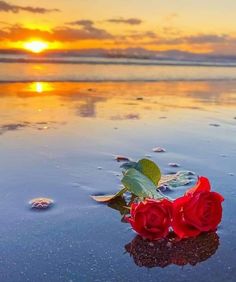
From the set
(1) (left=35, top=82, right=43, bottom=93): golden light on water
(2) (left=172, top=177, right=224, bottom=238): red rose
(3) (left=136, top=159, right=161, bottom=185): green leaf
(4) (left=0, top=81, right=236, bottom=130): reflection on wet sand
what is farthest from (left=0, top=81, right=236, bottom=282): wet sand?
(1) (left=35, top=82, right=43, bottom=93): golden light on water

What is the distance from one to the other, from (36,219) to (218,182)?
136 centimetres

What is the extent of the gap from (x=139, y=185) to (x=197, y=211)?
42 centimetres

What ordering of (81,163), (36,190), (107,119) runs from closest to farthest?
(36,190), (81,163), (107,119)

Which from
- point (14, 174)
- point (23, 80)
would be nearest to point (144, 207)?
point (14, 174)

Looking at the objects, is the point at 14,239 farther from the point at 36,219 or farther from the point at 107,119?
the point at 107,119

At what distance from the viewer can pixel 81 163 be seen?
3.77 m

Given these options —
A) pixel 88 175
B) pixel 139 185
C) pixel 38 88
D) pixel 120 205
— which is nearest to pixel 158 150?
pixel 88 175

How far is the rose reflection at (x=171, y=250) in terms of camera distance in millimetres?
2102

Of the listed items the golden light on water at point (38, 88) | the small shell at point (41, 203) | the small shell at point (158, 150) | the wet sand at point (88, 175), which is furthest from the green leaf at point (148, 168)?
the golden light on water at point (38, 88)

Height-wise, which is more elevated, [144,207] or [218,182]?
[144,207]

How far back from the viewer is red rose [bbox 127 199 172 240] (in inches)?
83.4

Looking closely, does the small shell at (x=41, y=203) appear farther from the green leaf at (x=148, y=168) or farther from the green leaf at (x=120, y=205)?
the green leaf at (x=148, y=168)

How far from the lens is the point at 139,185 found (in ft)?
8.08

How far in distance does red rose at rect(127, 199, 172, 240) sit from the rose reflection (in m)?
0.06
